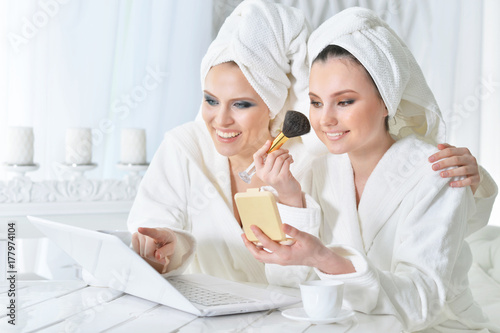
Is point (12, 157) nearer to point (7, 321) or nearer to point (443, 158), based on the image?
point (7, 321)

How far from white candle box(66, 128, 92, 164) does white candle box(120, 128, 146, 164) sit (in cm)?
14

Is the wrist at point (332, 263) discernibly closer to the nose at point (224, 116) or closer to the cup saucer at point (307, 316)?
the cup saucer at point (307, 316)

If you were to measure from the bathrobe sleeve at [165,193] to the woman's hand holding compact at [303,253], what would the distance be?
55cm

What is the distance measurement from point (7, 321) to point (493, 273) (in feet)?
5.82

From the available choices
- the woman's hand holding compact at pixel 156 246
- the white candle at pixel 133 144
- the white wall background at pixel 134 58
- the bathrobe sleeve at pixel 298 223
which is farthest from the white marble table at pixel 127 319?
the white wall background at pixel 134 58

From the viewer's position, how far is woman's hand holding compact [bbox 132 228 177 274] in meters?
1.48

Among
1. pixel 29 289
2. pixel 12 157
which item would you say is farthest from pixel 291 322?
pixel 12 157

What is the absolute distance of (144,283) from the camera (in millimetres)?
1264

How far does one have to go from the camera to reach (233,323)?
1147 millimetres

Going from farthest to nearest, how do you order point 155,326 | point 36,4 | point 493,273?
point 36,4 → point 493,273 → point 155,326

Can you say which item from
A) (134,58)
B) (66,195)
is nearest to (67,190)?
(66,195)

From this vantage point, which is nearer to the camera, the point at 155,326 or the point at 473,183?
the point at 155,326

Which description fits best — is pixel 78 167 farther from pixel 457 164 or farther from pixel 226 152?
pixel 457 164

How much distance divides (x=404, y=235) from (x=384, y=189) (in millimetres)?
146
